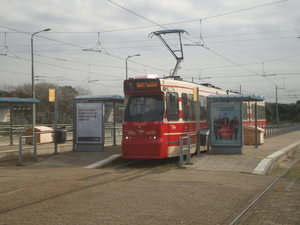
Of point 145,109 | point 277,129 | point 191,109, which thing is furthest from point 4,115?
point 277,129

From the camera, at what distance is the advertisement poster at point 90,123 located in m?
18.6

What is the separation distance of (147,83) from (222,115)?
4.35 m

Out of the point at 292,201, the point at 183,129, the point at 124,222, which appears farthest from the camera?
the point at 183,129

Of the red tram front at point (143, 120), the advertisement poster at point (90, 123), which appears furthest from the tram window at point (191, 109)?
the advertisement poster at point (90, 123)

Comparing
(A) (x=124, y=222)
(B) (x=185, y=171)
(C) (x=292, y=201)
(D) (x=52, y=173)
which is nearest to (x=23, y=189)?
(D) (x=52, y=173)

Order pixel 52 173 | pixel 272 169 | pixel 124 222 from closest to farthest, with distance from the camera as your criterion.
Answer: pixel 124 222 → pixel 52 173 → pixel 272 169

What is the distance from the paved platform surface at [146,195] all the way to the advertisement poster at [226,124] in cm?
251

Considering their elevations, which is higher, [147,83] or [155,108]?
[147,83]

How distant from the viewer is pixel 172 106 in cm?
1578

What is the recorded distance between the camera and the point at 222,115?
17938 millimetres

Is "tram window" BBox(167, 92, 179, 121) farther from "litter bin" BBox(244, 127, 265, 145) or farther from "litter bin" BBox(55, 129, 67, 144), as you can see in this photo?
"litter bin" BBox(244, 127, 265, 145)

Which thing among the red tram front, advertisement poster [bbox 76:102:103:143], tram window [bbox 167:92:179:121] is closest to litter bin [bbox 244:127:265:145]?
tram window [bbox 167:92:179:121]

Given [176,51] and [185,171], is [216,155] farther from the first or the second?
[176,51]

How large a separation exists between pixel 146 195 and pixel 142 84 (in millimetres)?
6893
